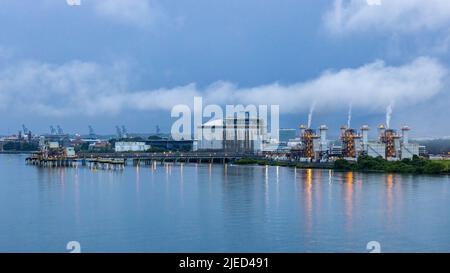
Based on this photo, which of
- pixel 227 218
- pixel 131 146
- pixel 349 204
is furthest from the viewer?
pixel 131 146

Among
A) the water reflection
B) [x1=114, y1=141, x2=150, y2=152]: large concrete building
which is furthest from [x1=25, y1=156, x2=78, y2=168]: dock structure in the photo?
the water reflection

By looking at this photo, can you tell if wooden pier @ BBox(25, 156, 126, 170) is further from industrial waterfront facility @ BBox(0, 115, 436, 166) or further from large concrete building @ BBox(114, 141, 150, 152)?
large concrete building @ BBox(114, 141, 150, 152)

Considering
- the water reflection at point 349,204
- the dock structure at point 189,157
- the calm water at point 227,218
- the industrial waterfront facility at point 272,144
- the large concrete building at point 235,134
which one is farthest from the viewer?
the large concrete building at point 235,134

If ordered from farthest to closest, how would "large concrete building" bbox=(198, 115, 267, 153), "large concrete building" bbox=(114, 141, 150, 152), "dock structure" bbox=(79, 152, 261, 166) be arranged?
1. "large concrete building" bbox=(114, 141, 150, 152)
2. "large concrete building" bbox=(198, 115, 267, 153)
3. "dock structure" bbox=(79, 152, 261, 166)

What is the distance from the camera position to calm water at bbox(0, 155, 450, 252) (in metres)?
4.91

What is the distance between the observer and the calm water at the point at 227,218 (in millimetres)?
4906

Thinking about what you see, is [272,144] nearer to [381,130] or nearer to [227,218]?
[381,130]

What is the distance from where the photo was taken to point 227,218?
6180mm

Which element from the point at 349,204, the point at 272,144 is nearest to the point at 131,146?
the point at 272,144

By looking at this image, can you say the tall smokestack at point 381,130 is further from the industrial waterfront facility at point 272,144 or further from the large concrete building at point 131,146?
the large concrete building at point 131,146

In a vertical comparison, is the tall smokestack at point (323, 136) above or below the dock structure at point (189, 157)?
above

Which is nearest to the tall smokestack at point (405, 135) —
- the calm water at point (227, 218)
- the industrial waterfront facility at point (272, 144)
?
the industrial waterfront facility at point (272, 144)
